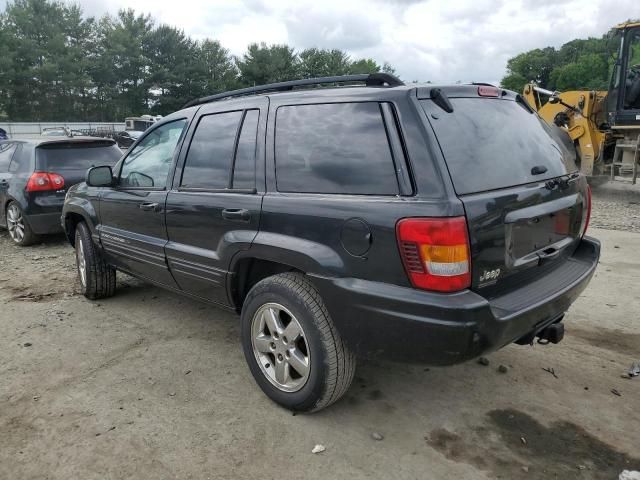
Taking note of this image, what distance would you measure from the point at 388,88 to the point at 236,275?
1439mm

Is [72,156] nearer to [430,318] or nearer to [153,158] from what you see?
[153,158]

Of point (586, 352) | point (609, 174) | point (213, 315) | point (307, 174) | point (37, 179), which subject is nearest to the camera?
point (307, 174)

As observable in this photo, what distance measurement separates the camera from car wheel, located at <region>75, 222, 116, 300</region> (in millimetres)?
4695

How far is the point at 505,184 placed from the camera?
2.55 meters

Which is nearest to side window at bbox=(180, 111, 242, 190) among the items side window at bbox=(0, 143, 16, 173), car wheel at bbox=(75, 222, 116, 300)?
car wheel at bbox=(75, 222, 116, 300)

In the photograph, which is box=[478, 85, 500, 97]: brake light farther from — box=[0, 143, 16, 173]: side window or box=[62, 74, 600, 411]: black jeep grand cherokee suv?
box=[0, 143, 16, 173]: side window

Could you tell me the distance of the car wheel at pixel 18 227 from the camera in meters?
6.98

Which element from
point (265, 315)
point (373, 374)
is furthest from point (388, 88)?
point (373, 374)

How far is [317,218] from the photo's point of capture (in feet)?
8.42

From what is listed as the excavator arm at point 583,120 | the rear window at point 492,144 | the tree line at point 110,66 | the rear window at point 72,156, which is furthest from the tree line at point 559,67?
the rear window at point 492,144

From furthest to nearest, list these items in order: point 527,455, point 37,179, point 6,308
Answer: point 37,179 → point 6,308 → point 527,455

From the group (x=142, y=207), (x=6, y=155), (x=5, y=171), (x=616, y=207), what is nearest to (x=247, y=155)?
(x=142, y=207)

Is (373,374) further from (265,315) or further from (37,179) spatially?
(37,179)

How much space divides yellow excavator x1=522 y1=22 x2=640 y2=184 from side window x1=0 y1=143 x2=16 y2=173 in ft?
32.3
